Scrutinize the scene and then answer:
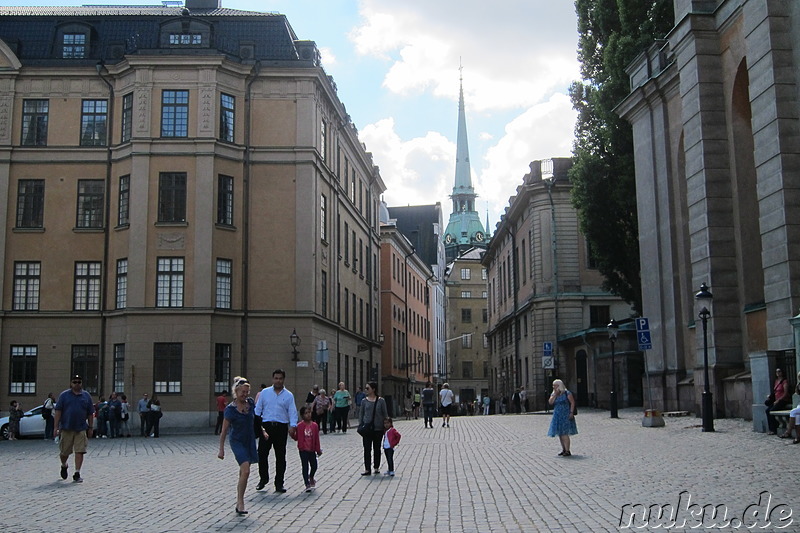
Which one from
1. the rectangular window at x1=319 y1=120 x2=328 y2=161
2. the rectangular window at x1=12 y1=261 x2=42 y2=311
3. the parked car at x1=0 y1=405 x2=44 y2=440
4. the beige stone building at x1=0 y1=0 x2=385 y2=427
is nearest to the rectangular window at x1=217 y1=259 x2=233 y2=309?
the beige stone building at x1=0 y1=0 x2=385 y2=427

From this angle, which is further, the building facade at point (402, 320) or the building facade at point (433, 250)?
the building facade at point (433, 250)

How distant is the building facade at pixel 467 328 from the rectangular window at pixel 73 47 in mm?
80441

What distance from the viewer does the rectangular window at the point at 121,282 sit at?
36.8m

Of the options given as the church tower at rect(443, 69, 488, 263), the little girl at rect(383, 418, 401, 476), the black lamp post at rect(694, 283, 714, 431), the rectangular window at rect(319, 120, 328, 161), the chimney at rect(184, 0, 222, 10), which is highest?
the church tower at rect(443, 69, 488, 263)

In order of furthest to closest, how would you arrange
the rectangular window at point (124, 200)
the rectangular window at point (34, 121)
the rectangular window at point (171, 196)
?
the rectangular window at point (34, 121) → the rectangular window at point (124, 200) → the rectangular window at point (171, 196)

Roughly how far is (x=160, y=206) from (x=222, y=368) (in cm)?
683

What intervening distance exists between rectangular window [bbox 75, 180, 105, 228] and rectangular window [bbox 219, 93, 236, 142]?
552 centimetres

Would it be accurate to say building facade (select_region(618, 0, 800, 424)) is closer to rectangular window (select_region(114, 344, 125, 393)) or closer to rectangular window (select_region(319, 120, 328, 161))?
rectangular window (select_region(319, 120, 328, 161))

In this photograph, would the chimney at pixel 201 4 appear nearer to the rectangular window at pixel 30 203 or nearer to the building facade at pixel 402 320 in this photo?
the rectangular window at pixel 30 203

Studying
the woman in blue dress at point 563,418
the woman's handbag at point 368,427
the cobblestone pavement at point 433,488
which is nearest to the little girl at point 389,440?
the woman's handbag at point 368,427

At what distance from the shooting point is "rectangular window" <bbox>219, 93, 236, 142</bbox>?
3766 cm

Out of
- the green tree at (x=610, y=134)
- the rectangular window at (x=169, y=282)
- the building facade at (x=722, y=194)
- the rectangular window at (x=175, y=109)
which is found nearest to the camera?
the building facade at (x=722, y=194)

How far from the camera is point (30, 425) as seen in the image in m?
33.4

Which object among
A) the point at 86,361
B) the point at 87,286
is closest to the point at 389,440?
the point at 86,361
